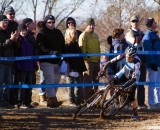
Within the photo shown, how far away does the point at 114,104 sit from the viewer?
11289 millimetres

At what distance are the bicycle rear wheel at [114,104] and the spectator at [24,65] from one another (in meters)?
1.88

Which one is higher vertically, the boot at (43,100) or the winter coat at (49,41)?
the winter coat at (49,41)

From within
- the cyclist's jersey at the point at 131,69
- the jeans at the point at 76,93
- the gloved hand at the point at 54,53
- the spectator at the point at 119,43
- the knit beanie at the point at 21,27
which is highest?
the knit beanie at the point at 21,27

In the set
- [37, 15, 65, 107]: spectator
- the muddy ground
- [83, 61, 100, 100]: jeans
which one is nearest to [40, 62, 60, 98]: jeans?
[37, 15, 65, 107]: spectator

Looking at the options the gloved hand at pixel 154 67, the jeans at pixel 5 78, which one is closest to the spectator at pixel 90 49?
the gloved hand at pixel 154 67

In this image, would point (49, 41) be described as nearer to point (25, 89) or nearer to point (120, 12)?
point (25, 89)

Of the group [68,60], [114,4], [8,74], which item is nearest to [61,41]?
[68,60]

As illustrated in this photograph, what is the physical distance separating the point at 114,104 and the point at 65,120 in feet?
3.59

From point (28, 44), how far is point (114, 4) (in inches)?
565

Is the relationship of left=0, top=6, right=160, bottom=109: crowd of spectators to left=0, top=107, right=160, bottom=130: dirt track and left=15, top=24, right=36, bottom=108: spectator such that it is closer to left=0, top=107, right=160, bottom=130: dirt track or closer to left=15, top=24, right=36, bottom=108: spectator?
left=15, top=24, right=36, bottom=108: spectator

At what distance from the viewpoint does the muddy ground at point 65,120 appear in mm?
10477

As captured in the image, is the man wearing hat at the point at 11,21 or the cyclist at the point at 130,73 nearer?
the cyclist at the point at 130,73

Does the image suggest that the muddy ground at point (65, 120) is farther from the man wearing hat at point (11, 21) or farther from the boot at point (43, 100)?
the man wearing hat at point (11, 21)

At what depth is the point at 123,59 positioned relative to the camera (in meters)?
11.9
